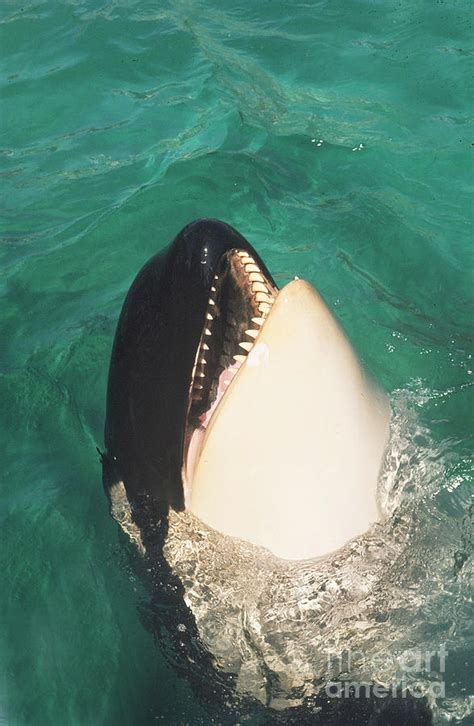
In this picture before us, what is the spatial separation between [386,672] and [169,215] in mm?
4236

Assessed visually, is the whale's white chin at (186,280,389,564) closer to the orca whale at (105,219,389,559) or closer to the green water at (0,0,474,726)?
the orca whale at (105,219,389,559)

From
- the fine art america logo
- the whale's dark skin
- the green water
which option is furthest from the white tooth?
the fine art america logo

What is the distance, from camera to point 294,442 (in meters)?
3.98

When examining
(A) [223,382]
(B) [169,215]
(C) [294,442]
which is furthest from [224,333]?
(B) [169,215]

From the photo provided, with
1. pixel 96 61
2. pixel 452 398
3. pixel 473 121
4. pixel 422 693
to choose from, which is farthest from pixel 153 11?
pixel 422 693

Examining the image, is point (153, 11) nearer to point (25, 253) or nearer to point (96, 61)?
point (96, 61)

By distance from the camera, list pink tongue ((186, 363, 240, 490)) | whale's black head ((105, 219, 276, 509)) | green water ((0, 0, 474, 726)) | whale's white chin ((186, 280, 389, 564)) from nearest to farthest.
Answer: whale's white chin ((186, 280, 389, 564)) → whale's black head ((105, 219, 276, 509)) → pink tongue ((186, 363, 240, 490)) → green water ((0, 0, 474, 726))

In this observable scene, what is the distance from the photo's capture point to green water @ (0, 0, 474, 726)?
15.6 ft

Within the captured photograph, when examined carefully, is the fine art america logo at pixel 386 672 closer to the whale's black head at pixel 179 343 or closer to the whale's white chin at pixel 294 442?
the whale's white chin at pixel 294 442

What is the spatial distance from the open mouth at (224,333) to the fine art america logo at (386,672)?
1048 millimetres

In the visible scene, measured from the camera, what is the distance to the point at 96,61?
32.1ft

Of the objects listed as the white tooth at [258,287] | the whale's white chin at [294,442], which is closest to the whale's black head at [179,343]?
the white tooth at [258,287]

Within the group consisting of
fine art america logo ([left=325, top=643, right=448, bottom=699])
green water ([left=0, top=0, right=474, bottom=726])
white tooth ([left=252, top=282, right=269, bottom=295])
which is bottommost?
fine art america logo ([left=325, top=643, right=448, bottom=699])

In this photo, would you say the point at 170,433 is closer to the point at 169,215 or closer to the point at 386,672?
the point at 386,672
